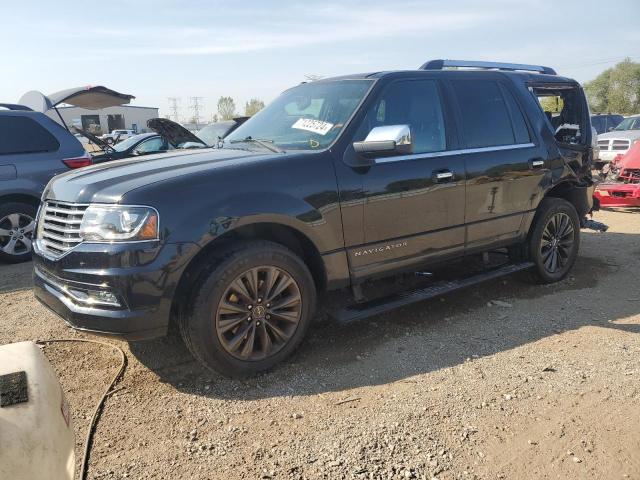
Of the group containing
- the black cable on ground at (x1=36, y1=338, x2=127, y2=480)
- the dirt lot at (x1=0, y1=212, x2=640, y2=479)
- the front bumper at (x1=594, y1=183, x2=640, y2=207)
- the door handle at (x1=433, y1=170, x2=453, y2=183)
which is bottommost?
the dirt lot at (x1=0, y1=212, x2=640, y2=479)

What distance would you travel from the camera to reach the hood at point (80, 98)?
11.8 meters

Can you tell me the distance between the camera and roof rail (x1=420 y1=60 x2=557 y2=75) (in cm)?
466

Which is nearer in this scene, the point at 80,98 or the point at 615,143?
the point at 80,98

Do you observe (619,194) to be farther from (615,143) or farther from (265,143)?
(265,143)

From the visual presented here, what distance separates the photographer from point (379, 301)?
387 cm

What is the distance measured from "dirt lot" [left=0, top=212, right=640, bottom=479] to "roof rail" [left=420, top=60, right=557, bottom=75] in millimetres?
2181

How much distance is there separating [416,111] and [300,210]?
144 cm

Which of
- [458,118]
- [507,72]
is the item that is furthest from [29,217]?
[507,72]

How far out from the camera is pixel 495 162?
441 centimetres

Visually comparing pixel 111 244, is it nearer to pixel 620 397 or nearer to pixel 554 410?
pixel 554 410

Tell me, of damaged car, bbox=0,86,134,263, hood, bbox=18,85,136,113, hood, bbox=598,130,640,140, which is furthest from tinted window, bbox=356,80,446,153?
hood, bbox=598,130,640,140

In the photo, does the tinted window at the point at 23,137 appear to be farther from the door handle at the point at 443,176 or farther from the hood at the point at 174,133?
the door handle at the point at 443,176

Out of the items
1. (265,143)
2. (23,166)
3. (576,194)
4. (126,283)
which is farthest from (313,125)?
(23,166)

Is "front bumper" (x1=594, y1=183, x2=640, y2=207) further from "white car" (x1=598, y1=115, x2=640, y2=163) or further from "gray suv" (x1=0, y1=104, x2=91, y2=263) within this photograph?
"gray suv" (x1=0, y1=104, x2=91, y2=263)
